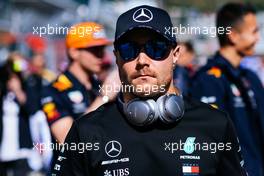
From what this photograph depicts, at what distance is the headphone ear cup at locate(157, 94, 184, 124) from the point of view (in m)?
3.46

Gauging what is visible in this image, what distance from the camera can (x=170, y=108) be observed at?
3.45 m

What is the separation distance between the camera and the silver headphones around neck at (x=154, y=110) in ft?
11.3

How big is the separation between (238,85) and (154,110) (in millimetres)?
2721

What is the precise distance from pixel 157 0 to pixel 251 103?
4272mm

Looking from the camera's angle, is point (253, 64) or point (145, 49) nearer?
point (145, 49)

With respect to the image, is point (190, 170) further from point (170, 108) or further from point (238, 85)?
point (238, 85)

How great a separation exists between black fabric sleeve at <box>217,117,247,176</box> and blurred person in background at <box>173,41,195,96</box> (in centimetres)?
597

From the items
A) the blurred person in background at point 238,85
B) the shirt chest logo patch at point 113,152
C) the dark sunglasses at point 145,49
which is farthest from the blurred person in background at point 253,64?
the shirt chest logo patch at point 113,152

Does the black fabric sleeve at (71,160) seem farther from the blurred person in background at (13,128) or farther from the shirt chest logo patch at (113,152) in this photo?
the blurred person in background at (13,128)

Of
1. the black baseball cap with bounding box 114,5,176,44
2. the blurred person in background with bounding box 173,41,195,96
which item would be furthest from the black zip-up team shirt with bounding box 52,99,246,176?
the blurred person in background with bounding box 173,41,195,96

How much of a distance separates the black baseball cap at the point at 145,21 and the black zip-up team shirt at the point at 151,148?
1.31ft

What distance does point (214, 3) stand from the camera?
52.4 ft

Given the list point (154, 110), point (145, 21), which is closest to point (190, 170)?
point (154, 110)

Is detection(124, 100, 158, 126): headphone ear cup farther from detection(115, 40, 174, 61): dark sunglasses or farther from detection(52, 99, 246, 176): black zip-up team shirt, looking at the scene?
detection(115, 40, 174, 61): dark sunglasses
